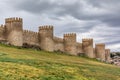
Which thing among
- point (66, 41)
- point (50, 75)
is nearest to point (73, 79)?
point (50, 75)

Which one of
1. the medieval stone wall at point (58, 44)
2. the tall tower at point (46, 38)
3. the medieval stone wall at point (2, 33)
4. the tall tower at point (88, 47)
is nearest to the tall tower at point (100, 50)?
the tall tower at point (88, 47)

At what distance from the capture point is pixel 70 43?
6994cm

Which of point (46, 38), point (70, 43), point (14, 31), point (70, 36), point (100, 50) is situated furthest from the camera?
point (100, 50)

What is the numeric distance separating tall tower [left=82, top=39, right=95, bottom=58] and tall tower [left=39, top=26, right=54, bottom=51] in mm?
15405

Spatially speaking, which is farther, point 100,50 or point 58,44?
point 100,50

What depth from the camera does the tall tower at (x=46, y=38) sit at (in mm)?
62250

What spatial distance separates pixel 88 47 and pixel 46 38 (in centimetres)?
1749

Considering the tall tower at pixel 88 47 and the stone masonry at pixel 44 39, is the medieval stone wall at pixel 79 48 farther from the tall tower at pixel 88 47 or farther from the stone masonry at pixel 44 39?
the tall tower at pixel 88 47

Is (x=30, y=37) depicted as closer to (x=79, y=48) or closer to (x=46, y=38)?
(x=46, y=38)

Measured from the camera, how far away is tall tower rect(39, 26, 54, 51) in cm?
6225

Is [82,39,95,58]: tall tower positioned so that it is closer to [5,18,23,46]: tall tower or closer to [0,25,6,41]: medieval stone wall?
[5,18,23,46]: tall tower

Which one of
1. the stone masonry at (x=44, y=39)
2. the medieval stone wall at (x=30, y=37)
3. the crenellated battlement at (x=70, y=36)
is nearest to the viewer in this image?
the stone masonry at (x=44, y=39)

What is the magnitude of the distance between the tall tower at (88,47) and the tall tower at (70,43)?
265 inches

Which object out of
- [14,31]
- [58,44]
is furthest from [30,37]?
[58,44]
